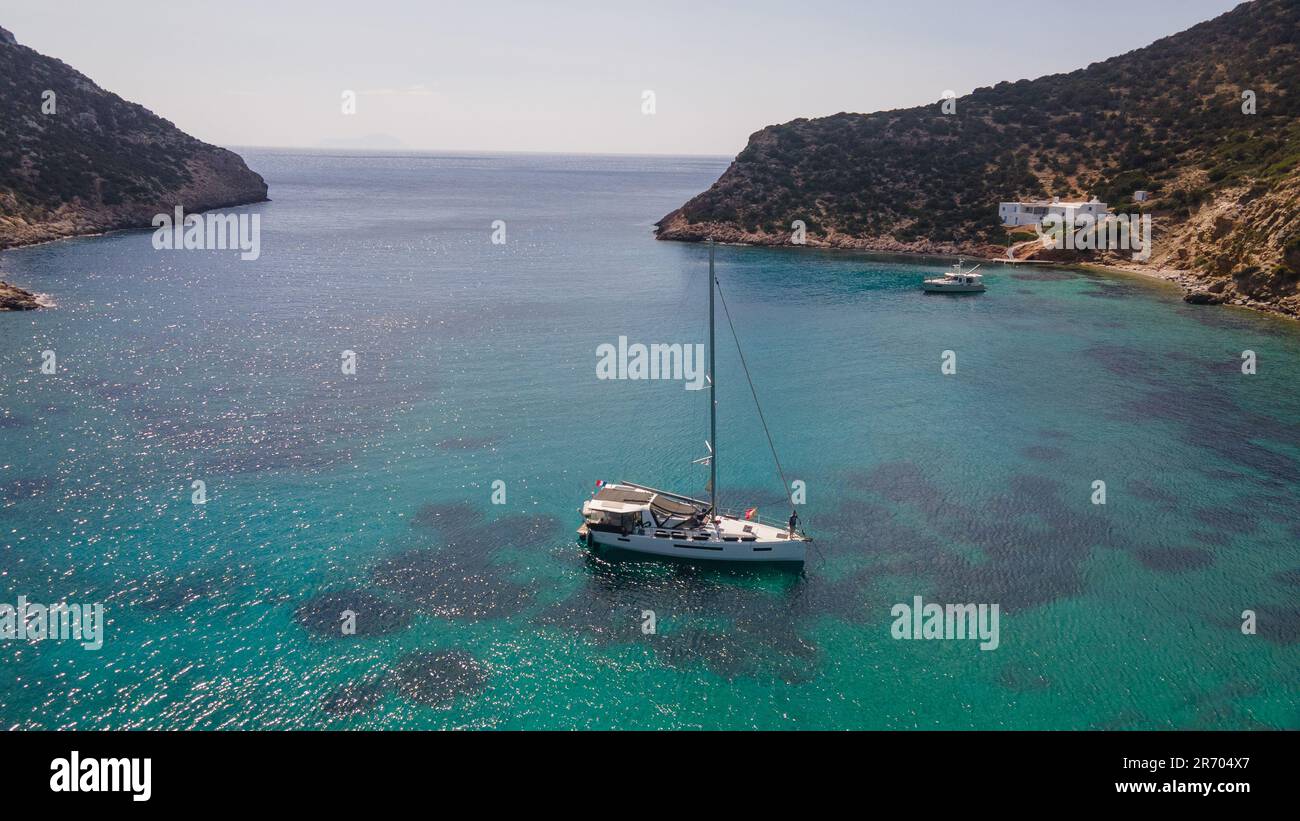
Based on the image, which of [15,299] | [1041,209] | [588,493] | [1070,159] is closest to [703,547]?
[588,493]

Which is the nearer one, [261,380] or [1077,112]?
[261,380]

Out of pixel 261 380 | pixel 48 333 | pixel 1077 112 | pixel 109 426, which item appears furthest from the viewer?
pixel 1077 112

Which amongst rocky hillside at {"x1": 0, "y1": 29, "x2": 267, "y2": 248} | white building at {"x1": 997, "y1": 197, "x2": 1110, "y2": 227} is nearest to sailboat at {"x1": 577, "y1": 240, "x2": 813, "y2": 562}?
white building at {"x1": 997, "y1": 197, "x2": 1110, "y2": 227}

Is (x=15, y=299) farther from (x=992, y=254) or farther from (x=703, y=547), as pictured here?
(x=992, y=254)

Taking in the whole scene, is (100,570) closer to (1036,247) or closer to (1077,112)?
(1036,247)

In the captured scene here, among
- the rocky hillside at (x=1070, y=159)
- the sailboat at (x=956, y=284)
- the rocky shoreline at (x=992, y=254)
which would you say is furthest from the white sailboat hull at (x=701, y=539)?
the rocky hillside at (x=1070, y=159)

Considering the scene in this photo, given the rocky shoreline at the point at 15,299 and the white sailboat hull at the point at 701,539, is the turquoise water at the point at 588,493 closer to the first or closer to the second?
the white sailboat hull at the point at 701,539

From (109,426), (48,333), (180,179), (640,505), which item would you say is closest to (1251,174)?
(640,505)
